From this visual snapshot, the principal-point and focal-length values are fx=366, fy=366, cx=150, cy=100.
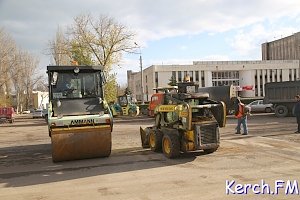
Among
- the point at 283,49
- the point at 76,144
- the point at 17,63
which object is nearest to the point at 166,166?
the point at 76,144

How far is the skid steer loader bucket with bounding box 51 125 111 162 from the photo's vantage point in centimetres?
1077

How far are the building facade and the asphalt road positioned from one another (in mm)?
93013

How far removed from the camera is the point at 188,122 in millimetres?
11086

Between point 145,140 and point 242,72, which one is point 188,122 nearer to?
point 145,140

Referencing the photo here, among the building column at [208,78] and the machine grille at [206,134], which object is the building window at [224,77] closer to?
the building column at [208,78]

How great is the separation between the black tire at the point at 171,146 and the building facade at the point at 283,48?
306 ft

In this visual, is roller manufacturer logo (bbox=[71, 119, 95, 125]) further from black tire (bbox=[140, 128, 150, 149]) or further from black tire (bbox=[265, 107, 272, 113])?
black tire (bbox=[265, 107, 272, 113])

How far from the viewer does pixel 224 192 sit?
7461mm

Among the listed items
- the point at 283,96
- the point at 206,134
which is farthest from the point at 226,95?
the point at 206,134

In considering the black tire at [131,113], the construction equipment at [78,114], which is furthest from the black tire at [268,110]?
the construction equipment at [78,114]

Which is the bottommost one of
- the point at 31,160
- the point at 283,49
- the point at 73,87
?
the point at 31,160

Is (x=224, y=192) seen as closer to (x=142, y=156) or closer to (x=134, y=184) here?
(x=134, y=184)

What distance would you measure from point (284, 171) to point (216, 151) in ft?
12.0

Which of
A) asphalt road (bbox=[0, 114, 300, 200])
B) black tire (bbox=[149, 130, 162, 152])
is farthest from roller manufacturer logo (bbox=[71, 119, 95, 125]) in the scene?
black tire (bbox=[149, 130, 162, 152])
